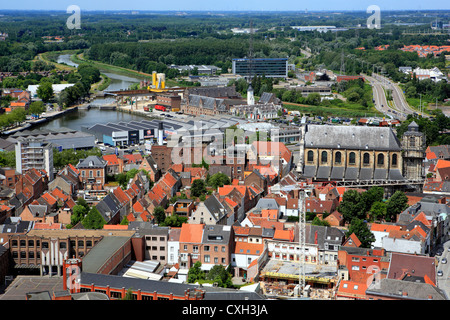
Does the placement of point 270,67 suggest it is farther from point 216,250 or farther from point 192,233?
point 216,250

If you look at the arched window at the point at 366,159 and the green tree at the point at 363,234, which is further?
the arched window at the point at 366,159

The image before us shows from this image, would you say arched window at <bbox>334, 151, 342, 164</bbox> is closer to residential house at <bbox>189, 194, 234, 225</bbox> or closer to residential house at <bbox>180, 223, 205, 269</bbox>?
residential house at <bbox>189, 194, 234, 225</bbox>

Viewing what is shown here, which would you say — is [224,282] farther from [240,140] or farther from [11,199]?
[240,140]

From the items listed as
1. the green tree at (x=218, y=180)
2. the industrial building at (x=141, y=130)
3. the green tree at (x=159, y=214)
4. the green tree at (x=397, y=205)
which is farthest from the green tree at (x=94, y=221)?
the industrial building at (x=141, y=130)

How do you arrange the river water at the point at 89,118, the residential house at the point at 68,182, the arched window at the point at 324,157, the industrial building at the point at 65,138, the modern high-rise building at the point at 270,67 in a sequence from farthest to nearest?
the modern high-rise building at the point at 270,67
the river water at the point at 89,118
the industrial building at the point at 65,138
the arched window at the point at 324,157
the residential house at the point at 68,182

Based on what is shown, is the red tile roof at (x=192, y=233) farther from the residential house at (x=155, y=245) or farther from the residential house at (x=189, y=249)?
the residential house at (x=155, y=245)

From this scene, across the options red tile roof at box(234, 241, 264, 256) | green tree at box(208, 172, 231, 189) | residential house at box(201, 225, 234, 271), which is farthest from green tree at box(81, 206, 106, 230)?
green tree at box(208, 172, 231, 189)
